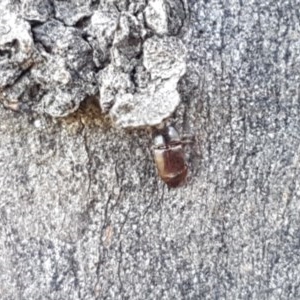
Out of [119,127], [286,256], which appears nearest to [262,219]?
[286,256]

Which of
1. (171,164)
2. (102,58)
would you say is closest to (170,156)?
(171,164)

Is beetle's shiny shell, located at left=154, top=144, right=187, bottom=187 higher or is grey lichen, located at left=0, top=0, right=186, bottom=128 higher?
grey lichen, located at left=0, top=0, right=186, bottom=128

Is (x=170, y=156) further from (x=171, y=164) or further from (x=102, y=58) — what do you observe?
(x=102, y=58)

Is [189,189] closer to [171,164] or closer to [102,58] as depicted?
[171,164]

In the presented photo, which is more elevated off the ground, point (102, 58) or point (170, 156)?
point (102, 58)

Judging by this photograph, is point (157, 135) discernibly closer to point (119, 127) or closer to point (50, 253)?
point (119, 127)
